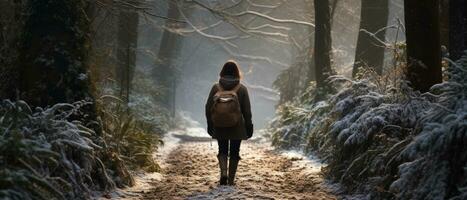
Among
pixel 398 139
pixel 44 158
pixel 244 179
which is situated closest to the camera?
pixel 44 158

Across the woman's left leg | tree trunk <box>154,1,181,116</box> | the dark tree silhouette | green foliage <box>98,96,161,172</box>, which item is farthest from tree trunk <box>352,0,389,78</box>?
tree trunk <box>154,1,181,116</box>

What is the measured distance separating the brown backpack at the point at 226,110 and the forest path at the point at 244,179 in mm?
917

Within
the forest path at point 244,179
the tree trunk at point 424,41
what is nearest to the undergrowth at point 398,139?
the tree trunk at point 424,41

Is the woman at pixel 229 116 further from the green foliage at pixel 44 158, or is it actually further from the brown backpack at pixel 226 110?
the green foliage at pixel 44 158

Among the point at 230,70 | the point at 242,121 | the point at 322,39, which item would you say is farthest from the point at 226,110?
the point at 322,39

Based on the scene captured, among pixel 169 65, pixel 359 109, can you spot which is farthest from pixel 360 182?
pixel 169 65

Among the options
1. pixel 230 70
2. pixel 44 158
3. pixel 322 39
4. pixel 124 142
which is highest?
pixel 322 39

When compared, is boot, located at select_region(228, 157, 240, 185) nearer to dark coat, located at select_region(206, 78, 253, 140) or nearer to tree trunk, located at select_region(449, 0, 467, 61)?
dark coat, located at select_region(206, 78, 253, 140)

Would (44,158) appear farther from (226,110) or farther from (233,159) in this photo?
(233,159)

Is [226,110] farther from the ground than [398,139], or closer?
farther from the ground

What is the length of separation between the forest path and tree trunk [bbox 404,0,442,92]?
6.58 ft

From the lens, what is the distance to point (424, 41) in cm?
746

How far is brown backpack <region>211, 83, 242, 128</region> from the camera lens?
8.24 m

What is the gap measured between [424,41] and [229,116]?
2.80 meters
